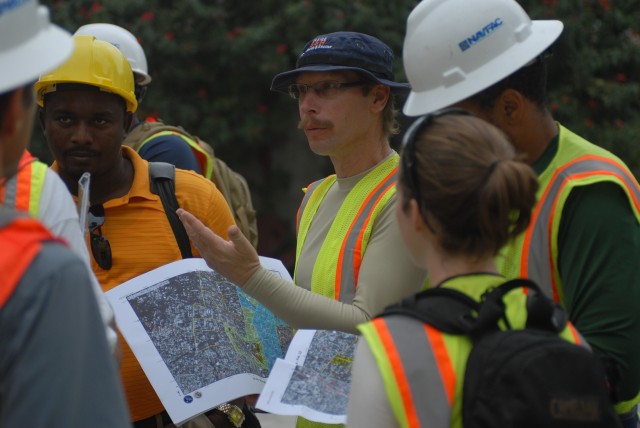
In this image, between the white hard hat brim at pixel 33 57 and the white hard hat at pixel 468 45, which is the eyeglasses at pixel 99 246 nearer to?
the white hard hat at pixel 468 45

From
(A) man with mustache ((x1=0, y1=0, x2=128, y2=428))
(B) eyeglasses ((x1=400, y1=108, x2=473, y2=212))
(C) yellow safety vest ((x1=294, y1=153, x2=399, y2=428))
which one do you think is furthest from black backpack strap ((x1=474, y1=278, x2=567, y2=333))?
(C) yellow safety vest ((x1=294, y1=153, x2=399, y2=428))

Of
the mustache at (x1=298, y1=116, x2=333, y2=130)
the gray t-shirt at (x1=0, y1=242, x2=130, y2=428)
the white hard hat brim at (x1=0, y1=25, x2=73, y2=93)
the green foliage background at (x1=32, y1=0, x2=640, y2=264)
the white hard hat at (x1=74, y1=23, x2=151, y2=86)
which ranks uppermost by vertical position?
Result: the white hard hat brim at (x1=0, y1=25, x2=73, y2=93)

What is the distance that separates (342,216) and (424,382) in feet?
4.09

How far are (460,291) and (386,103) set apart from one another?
1.44 metres

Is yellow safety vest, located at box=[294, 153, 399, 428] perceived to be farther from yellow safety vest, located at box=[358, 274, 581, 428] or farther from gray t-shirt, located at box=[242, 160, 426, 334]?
yellow safety vest, located at box=[358, 274, 581, 428]

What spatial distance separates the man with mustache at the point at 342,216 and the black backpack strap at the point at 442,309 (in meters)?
0.82

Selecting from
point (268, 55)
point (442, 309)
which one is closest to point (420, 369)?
point (442, 309)

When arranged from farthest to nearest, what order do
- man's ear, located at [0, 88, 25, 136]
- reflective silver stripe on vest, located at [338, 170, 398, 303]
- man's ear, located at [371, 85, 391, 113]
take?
man's ear, located at [371, 85, 391, 113]
reflective silver stripe on vest, located at [338, 170, 398, 303]
man's ear, located at [0, 88, 25, 136]

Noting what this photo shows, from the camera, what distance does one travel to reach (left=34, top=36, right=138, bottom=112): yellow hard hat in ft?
10.7

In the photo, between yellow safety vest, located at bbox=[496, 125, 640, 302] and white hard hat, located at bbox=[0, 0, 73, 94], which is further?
yellow safety vest, located at bbox=[496, 125, 640, 302]

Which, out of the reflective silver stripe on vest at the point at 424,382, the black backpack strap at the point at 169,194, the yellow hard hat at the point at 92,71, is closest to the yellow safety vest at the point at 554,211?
the reflective silver stripe on vest at the point at 424,382

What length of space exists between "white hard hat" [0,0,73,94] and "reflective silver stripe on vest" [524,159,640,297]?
52.6 inches

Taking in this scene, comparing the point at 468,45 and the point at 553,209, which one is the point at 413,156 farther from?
the point at 468,45

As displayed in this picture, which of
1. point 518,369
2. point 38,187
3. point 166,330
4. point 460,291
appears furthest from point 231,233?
point 518,369
